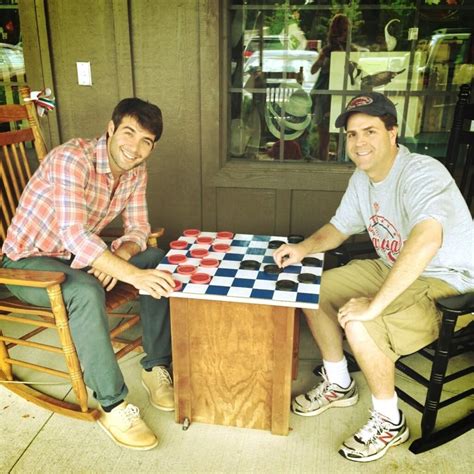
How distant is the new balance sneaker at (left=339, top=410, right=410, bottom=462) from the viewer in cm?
177

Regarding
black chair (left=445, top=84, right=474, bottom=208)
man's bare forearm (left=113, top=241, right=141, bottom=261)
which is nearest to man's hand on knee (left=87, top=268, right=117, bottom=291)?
man's bare forearm (left=113, top=241, right=141, bottom=261)

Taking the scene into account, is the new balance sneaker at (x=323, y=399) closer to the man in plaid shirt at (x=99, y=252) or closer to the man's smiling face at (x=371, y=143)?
the man in plaid shirt at (x=99, y=252)

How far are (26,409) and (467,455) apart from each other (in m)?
1.73

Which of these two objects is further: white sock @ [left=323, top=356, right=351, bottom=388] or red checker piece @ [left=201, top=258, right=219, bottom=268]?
white sock @ [left=323, top=356, right=351, bottom=388]

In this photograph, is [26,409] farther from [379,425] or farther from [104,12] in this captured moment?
[104,12]

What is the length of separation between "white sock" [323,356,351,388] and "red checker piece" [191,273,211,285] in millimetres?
659

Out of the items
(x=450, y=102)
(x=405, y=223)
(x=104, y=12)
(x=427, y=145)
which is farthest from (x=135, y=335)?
(x=450, y=102)

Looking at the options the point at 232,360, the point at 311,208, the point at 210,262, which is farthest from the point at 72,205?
the point at 311,208

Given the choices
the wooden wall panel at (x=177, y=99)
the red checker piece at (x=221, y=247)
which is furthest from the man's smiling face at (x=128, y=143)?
the wooden wall panel at (x=177, y=99)

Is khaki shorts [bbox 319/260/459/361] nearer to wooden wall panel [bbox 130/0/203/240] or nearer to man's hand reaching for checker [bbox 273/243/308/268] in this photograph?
man's hand reaching for checker [bbox 273/243/308/268]

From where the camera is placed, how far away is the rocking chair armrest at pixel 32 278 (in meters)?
1.71

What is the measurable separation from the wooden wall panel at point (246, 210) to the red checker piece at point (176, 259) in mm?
842

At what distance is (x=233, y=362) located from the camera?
1.82 m

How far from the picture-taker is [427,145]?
2609mm
